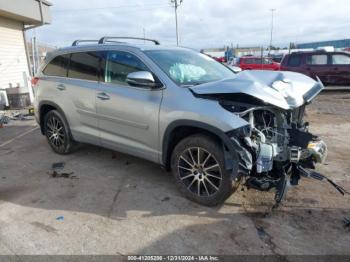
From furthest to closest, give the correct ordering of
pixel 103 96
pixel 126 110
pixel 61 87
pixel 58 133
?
pixel 58 133 < pixel 61 87 < pixel 103 96 < pixel 126 110

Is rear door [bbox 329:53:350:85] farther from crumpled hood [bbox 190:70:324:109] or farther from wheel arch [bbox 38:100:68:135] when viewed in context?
wheel arch [bbox 38:100:68:135]

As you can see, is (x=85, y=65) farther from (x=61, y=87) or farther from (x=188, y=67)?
(x=188, y=67)

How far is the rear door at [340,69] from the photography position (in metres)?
13.9

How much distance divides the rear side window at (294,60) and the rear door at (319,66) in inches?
14.7

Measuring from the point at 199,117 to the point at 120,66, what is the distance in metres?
1.58

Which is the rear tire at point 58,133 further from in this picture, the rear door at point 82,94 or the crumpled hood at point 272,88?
the crumpled hood at point 272,88

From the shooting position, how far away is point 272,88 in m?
3.68

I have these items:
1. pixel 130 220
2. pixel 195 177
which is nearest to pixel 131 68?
pixel 195 177

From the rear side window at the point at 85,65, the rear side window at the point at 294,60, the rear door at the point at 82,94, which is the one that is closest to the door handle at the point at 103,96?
the rear door at the point at 82,94

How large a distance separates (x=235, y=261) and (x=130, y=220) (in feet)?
4.16

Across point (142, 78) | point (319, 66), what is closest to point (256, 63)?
point (319, 66)

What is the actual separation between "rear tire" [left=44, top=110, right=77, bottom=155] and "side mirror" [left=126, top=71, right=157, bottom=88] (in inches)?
81.7

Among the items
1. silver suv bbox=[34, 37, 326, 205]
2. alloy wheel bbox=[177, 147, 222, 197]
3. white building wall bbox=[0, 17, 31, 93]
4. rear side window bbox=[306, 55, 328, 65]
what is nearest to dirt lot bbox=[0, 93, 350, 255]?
alloy wheel bbox=[177, 147, 222, 197]

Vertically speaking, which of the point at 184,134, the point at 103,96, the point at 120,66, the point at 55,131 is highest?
the point at 120,66
